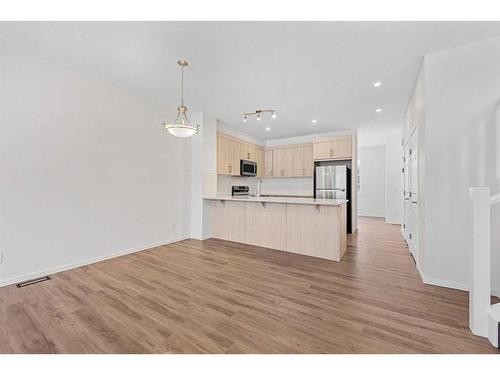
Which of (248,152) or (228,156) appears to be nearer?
(228,156)

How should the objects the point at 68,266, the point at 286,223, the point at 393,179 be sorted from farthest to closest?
1. the point at 393,179
2. the point at 286,223
3. the point at 68,266

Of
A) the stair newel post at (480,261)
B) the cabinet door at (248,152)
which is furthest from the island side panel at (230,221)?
the stair newel post at (480,261)

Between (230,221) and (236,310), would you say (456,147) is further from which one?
(230,221)

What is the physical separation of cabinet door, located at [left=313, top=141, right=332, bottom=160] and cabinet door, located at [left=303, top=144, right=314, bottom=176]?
10.1 inches

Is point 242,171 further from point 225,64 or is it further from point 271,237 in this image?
point 225,64

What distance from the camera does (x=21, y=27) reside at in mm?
2096

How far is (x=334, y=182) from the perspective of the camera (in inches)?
217

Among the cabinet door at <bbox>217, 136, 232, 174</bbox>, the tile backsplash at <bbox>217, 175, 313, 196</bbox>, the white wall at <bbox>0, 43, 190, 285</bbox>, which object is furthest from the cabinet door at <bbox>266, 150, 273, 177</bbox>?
the white wall at <bbox>0, 43, 190, 285</bbox>

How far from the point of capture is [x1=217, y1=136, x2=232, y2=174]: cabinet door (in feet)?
16.6

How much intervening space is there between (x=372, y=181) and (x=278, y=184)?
3902 millimetres

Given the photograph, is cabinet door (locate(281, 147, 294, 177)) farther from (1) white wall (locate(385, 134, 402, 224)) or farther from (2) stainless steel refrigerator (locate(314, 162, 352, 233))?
(1) white wall (locate(385, 134, 402, 224))

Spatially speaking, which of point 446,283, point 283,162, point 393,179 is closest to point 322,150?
point 283,162

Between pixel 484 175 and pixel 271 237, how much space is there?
2.97 meters

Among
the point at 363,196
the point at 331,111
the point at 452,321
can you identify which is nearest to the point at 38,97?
the point at 331,111
